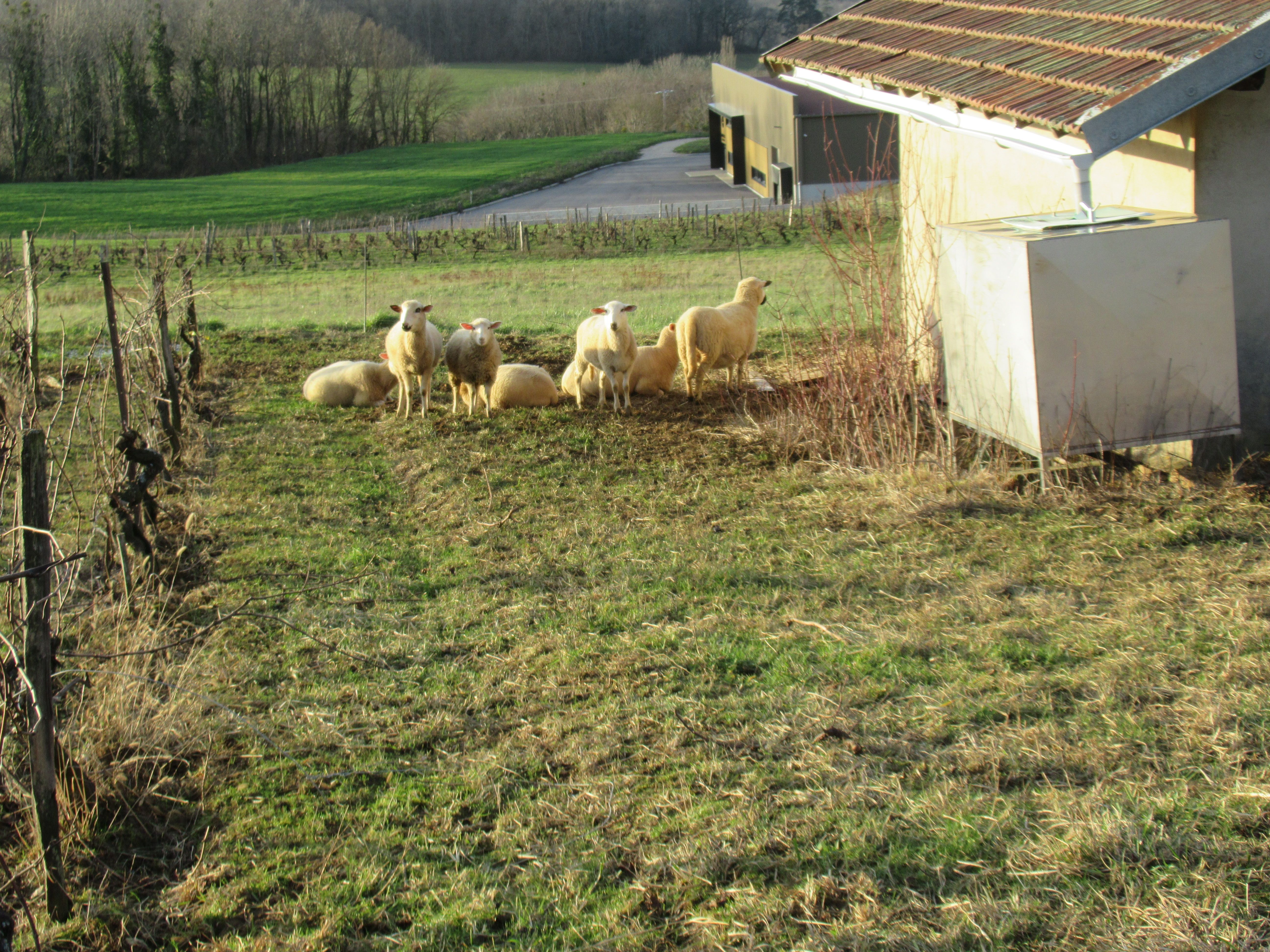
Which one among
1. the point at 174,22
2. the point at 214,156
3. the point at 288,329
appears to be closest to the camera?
the point at 288,329

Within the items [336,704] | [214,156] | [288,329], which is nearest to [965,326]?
[336,704]

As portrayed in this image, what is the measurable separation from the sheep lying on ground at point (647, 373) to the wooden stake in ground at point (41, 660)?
8.38 m

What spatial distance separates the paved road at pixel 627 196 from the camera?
142ft

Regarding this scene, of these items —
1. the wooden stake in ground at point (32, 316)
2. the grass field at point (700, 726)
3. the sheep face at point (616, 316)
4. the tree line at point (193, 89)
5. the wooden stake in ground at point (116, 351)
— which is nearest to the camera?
the grass field at point (700, 726)

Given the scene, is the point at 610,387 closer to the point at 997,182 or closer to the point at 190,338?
the point at 997,182

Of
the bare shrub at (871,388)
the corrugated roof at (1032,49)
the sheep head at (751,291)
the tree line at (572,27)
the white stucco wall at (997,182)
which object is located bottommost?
the bare shrub at (871,388)

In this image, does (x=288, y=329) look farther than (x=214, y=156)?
No

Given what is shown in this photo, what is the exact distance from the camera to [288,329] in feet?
58.7

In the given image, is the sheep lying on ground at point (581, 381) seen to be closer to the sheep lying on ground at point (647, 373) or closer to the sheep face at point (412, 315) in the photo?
the sheep lying on ground at point (647, 373)

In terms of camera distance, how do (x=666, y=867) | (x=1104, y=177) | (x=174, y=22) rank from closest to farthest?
(x=666, y=867) < (x=1104, y=177) < (x=174, y=22)

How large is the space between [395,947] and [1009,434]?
5.55m

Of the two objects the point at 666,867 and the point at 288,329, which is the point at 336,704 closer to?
the point at 666,867

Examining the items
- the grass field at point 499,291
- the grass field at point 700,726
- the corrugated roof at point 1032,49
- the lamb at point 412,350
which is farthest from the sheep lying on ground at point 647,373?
the grass field at point 499,291

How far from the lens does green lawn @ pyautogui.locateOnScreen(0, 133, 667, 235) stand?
1857 inches
